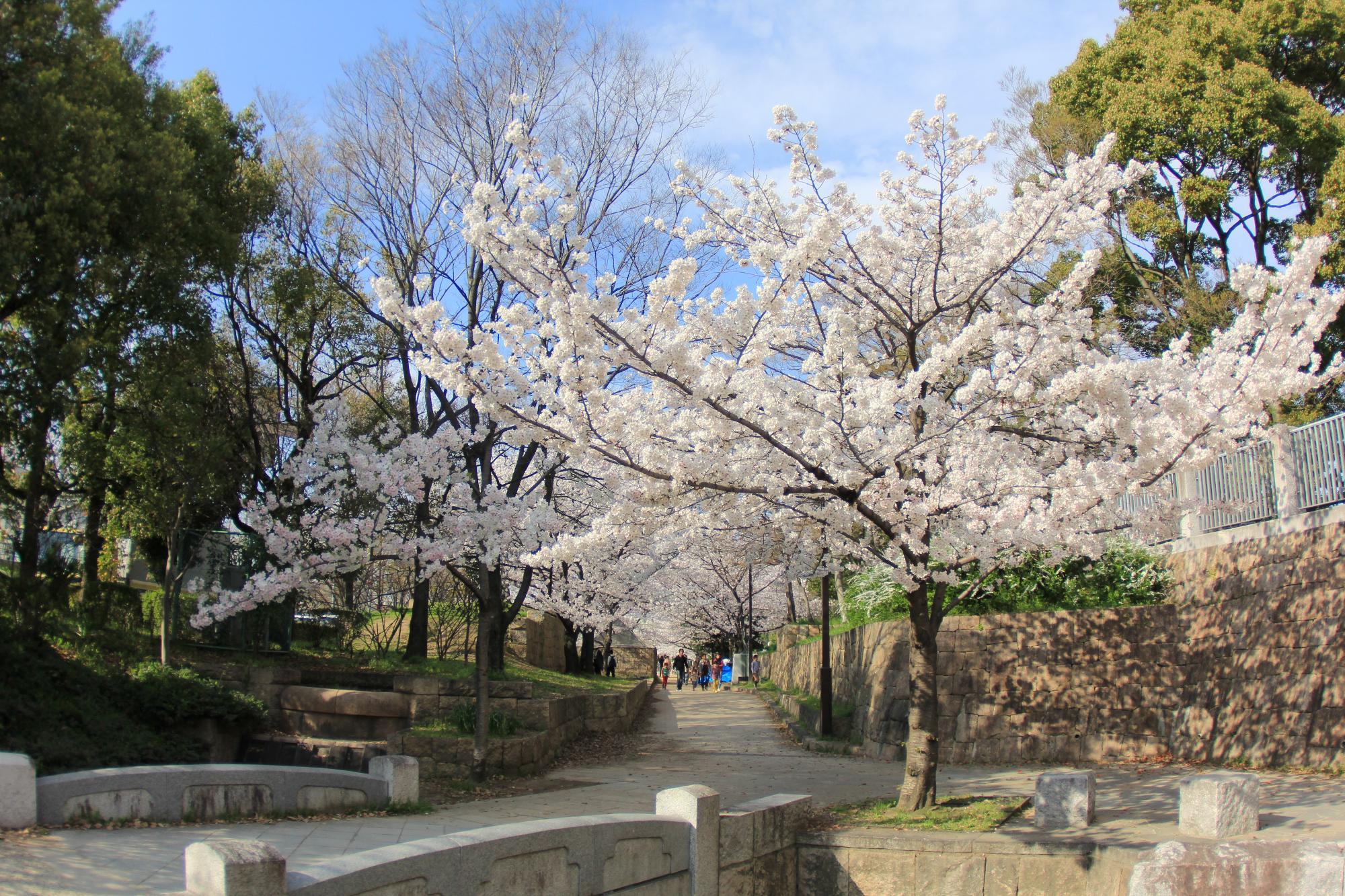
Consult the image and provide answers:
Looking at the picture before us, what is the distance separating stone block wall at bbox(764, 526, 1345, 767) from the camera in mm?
10430

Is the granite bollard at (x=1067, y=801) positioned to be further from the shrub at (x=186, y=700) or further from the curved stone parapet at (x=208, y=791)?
the shrub at (x=186, y=700)

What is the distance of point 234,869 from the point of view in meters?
4.32

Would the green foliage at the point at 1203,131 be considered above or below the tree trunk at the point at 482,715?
above

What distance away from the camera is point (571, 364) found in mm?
7383

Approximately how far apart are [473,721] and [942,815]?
659 cm

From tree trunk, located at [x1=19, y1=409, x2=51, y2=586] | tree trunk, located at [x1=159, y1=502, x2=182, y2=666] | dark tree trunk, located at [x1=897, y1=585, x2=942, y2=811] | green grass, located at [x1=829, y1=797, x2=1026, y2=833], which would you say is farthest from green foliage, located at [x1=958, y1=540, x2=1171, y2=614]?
tree trunk, located at [x1=19, y1=409, x2=51, y2=586]

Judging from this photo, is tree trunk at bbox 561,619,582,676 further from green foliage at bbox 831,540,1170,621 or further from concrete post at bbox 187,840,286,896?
concrete post at bbox 187,840,286,896

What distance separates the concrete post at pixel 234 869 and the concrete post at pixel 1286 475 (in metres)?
10.7

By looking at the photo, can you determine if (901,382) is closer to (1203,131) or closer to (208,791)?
(208,791)

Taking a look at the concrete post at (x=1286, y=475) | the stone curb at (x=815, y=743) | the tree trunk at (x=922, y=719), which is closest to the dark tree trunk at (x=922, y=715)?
the tree trunk at (x=922, y=719)

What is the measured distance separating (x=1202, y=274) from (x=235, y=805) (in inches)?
710

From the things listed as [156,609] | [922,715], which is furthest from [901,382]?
[156,609]

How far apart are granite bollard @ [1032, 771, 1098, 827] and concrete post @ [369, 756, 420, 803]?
598 cm

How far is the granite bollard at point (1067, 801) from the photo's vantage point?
8633 mm
